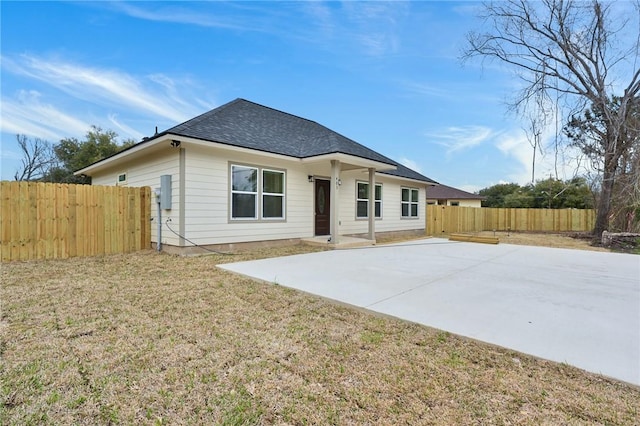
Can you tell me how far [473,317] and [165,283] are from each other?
178 inches

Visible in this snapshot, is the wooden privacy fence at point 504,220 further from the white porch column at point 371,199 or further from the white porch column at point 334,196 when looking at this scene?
the white porch column at point 334,196

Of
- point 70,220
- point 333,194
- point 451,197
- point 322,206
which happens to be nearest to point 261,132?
point 333,194

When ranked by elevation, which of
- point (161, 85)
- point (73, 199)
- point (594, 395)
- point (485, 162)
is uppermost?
point (161, 85)

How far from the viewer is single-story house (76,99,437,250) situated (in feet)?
24.9

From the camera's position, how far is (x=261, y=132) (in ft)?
32.3

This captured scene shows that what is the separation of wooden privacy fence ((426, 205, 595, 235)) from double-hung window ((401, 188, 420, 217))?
1321 millimetres

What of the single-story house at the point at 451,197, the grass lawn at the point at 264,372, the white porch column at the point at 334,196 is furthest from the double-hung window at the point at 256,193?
the single-story house at the point at 451,197

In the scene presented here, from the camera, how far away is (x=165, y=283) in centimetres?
487

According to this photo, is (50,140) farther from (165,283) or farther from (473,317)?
(473,317)

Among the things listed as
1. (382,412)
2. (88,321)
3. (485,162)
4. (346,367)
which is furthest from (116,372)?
(485,162)

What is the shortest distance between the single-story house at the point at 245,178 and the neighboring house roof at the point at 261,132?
0.04m

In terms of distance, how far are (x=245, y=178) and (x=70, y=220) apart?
426 centimetres

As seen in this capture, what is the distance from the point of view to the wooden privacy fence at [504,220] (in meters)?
17.1

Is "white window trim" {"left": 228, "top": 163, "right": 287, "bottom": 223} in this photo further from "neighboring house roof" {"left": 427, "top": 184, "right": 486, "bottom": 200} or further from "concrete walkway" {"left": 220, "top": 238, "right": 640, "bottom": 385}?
"neighboring house roof" {"left": 427, "top": 184, "right": 486, "bottom": 200}
